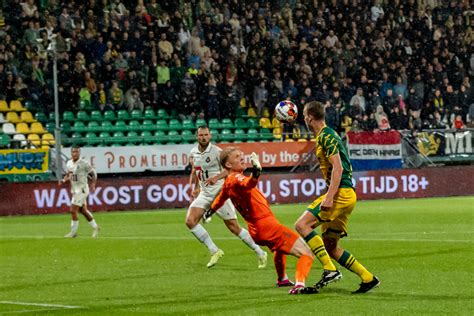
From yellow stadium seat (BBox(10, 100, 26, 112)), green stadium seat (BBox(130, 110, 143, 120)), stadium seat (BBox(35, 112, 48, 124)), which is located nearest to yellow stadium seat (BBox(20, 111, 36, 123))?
stadium seat (BBox(35, 112, 48, 124))

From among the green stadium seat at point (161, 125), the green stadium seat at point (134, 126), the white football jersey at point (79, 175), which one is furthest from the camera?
the green stadium seat at point (161, 125)

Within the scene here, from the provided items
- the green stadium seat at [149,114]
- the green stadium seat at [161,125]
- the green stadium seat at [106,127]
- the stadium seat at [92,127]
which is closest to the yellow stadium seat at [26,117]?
the stadium seat at [92,127]

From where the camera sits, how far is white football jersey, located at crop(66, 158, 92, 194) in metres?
25.3

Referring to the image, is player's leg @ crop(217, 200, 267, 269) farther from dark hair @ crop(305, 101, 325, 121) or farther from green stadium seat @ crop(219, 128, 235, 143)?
green stadium seat @ crop(219, 128, 235, 143)

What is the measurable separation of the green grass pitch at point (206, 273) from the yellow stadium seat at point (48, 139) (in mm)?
6493

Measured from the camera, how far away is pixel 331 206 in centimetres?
1204

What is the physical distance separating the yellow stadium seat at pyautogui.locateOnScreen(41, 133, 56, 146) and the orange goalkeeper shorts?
819 inches

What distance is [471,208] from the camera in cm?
3003

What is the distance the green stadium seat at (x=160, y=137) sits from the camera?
35.6m

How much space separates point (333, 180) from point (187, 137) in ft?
78.4

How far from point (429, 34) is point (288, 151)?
10.6 metres

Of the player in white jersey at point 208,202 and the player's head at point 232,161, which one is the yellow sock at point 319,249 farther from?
the player in white jersey at point 208,202

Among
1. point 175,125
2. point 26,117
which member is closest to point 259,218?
point 26,117

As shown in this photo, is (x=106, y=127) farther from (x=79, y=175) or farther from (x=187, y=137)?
(x=79, y=175)
